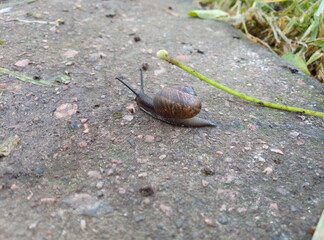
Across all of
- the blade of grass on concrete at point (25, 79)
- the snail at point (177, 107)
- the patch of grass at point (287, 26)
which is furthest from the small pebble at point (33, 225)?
the patch of grass at point (287, 26)

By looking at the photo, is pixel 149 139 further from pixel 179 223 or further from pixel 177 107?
pixel 179 223

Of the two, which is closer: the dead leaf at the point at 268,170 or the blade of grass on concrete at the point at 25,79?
the dead leaf at the point at 268,170

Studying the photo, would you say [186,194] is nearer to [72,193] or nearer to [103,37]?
[72,193]

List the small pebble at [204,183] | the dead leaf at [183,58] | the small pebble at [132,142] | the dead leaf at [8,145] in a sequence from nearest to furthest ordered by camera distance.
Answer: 1. the small pebble at [204,183]
2. the dead leaf at [8,145]
3. the small pebble at [132,142]
4. the dead leaf at [183,58]

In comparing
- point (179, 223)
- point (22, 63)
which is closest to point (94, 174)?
point (179, 223)

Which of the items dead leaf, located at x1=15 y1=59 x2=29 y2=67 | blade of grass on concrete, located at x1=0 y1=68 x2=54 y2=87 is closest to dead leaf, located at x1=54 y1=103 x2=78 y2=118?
blade of grass on concrete, located at x1=0 y1=68 x2=54 y2=87

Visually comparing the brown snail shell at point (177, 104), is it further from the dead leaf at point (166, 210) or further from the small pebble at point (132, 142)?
the dead leaf at point (166, 210)

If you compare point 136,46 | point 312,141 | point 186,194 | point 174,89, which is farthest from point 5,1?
point 312,141
